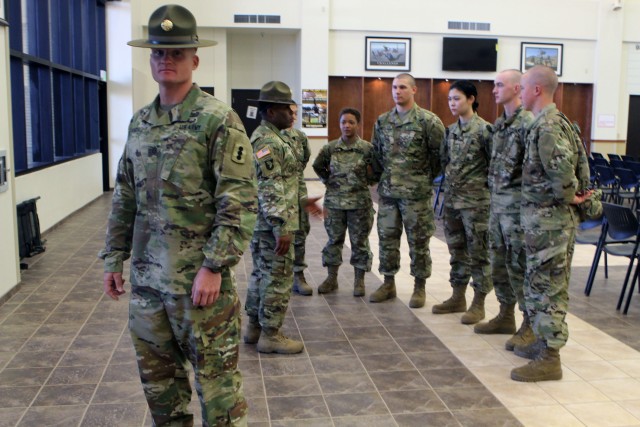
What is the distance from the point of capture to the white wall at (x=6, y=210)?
5.11 metres

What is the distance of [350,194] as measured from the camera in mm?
5191

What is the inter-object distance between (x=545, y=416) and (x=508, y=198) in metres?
1.26

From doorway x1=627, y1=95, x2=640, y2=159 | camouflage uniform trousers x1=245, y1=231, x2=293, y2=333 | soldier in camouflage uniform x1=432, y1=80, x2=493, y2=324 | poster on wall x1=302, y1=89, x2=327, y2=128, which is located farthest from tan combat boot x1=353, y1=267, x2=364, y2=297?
doorway x1=627, y1=95, x2=640, y2=159

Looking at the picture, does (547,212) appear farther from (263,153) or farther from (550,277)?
(263,153)

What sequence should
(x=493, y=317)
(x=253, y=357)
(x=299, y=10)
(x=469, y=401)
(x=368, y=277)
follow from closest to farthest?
(x=469, y=401)
(x=253, y=357)
(x=493, y=317)
(x=368, y=277)
(x=299, y=10)

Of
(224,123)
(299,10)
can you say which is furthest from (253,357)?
(299,10)

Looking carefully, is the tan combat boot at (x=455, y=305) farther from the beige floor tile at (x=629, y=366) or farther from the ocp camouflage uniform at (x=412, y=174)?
the beige floor tile at (x=629, y=366)

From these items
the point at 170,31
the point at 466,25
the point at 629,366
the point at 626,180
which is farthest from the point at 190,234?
the point at 466,25

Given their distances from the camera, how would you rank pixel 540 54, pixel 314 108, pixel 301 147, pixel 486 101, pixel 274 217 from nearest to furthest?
1. pixel 274 217
2. pixel 301 147
3. pixel 314 108
4. pixel 540 54
5. pixel 486 101

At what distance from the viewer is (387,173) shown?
4.95m

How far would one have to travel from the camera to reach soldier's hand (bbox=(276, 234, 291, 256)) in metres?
3.69

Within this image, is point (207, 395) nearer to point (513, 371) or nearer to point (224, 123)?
point (224, 123)

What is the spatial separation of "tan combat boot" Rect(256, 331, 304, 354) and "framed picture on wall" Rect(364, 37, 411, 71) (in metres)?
12.2

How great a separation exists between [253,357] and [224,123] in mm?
2040
